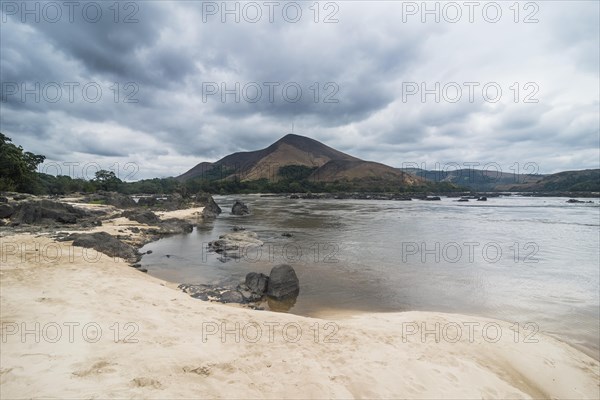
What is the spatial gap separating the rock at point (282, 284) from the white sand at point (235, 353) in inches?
108

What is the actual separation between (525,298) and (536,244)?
1641cm

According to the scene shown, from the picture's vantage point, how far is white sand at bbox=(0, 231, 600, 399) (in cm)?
516

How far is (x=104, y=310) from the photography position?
804 cm

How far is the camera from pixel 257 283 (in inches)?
504

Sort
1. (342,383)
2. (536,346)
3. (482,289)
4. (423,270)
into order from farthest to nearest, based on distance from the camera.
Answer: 1. (423,270)
2. (482,289)
3. (536,346)
4. (342,383)

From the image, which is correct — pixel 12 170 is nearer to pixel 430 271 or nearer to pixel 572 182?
pixel 430 271

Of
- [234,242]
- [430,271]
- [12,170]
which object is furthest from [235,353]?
[12,170]

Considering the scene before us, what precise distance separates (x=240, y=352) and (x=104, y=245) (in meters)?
13.6

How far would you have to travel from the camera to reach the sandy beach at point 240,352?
518 cm

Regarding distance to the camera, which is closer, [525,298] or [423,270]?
[525,298]

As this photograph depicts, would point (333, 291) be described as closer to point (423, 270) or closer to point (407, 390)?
point (423, 270)

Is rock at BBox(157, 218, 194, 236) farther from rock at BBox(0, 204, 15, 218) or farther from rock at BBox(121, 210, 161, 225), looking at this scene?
rock at BBox(0, 204, 15, 218)

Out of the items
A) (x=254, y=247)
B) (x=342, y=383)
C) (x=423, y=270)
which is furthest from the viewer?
(x=254, y=247)

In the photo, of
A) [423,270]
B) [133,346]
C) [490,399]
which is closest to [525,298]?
[423,270]
